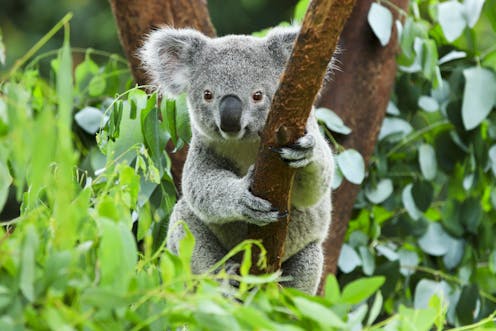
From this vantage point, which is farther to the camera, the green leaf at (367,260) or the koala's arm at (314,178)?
the green leaf at (367,260)

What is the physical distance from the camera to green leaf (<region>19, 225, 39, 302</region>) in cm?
143

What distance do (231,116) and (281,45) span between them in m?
0.43

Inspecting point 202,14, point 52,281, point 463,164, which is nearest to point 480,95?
point 463,164

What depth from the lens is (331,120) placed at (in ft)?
11.9

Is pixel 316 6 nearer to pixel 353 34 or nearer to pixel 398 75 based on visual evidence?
pixel 353 34

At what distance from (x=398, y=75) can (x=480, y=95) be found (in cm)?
52

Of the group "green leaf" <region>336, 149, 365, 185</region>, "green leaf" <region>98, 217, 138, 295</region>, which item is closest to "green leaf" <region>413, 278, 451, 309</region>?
"green leaf" <region>336, 149, 365, 185</region>

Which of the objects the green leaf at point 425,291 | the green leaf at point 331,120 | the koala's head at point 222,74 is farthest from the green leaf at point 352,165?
the koala's head at point 222,74

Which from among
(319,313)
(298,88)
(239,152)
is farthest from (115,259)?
(239,152)

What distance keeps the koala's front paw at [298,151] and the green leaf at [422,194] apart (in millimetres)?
1706

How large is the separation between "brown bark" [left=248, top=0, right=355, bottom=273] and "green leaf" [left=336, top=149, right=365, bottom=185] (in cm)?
109

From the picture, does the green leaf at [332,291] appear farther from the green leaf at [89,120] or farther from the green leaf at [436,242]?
the green leaf at [436,242]

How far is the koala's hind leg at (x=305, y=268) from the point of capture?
311 centimetres

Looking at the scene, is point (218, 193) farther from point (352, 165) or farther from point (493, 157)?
point (493, 157)
